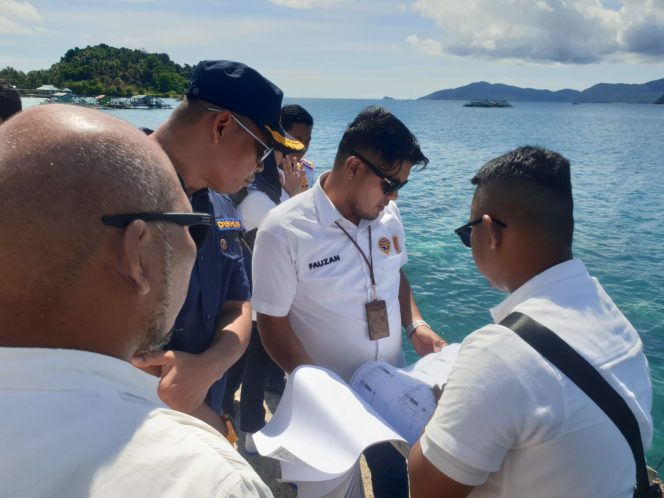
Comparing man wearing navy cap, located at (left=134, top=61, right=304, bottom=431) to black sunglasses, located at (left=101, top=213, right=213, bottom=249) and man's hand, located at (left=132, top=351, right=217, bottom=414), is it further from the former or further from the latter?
black sunglasses, located at (left=101, top=213, right=213, bottom=249)

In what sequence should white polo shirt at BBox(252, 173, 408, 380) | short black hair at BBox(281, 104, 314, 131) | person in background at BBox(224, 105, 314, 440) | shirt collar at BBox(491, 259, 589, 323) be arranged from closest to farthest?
1. shirt collar at BBox(491, 259, 589, 323)
2. white polo shirt at BBox(252, 173, 408, 380)
3. person in background at BBox(224, 105, 314, 440)
4. short black hair at BBox(281, 104, 314, 131)

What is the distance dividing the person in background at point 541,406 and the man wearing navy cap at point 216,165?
101cm

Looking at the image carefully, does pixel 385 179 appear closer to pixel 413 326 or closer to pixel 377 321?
pixel 377 321

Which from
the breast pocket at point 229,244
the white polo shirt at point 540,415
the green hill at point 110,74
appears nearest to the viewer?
the white polo shirt at point 540,415

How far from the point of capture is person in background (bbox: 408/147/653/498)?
4.89 feet

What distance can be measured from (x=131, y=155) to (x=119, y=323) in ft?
1.14

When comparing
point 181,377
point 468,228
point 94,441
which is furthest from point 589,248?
point 94,441

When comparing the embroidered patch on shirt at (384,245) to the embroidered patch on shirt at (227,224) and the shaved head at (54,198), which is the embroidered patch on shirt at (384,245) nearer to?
the embroidered patch on shirt at (227,224)

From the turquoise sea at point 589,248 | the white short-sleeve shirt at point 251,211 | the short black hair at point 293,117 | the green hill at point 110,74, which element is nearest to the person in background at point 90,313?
the white short-sleeve shirt at point 251,211

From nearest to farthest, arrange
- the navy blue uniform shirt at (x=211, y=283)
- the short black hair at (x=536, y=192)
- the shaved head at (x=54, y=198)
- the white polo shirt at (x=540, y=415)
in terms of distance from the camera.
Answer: the shaved head at (x=54, y=198)
the white polo shirt at (x=540, y=415)
the short black hair at (x=536, y=192)
the navy blue uniform shirt at (x=211, y=283)

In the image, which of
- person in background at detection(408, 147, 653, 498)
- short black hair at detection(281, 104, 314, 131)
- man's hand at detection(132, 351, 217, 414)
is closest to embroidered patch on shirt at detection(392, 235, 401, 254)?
person in background at detection(408, 147, 653, 498)

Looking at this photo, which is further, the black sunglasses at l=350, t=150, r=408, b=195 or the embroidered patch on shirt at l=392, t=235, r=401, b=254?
the embroidered patch on shirt at l=392, t=235, r=401, b=254

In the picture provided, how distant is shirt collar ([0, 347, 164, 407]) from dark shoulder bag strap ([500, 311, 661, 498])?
1.09 metres

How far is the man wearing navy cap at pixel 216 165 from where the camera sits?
2234 mm
